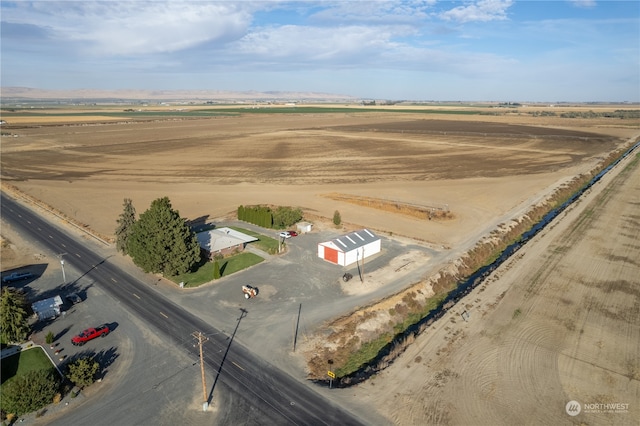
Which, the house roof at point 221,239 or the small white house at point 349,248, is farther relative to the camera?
the house roof at point 221,239

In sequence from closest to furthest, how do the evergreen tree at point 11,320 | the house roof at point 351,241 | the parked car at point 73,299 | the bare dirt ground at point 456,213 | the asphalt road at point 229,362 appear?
the asphalt road at point 229,362, the bare dirt ground at point 456,213, the evergreen tree at point 11,320, the parked car at point 73,299, the house roof at point 351,241

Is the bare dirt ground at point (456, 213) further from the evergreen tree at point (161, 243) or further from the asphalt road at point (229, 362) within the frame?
the evergreen tree at point (161, 243)

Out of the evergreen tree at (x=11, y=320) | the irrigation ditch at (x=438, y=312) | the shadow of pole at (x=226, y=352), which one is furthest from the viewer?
the evergreen tree at (x=11, y=320)

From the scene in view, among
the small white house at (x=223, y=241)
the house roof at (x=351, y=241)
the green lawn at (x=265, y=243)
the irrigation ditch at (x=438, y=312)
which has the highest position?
the house roof at (x=351, y=241)

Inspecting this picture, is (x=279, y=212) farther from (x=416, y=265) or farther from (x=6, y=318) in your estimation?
(x=6, y=318)

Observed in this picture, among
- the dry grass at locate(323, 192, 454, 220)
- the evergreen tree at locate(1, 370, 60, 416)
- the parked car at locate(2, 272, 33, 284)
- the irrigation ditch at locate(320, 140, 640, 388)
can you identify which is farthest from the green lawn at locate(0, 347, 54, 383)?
the dry grass at locate(323, 192, 454, 220)

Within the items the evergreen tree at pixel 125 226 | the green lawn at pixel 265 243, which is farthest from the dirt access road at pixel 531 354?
the evergreen tree at pixel 125 226

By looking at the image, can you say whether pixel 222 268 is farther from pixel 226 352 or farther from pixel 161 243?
pixel 226 352

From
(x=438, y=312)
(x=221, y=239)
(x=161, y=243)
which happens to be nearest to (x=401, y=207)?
(x=438, y=312)
